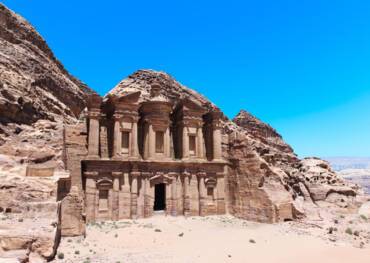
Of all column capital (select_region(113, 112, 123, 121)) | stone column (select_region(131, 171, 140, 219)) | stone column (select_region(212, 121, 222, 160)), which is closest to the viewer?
stone column (select_region(131, 171, 140, 219))

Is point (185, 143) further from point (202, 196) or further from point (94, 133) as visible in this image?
point (94, 133)

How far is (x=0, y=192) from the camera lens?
45.0 feet

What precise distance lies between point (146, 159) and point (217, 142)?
7.07m

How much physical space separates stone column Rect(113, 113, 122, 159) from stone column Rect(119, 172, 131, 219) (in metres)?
1.88

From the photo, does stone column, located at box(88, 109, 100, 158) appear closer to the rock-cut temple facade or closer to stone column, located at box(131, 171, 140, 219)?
the rock-cut temple facade

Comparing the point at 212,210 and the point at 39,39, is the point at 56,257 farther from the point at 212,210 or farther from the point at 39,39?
the point at 39,39

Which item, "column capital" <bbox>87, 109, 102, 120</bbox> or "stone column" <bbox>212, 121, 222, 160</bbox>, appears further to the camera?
"stone column" <bbox>212, 121, 222, 160</bbox>

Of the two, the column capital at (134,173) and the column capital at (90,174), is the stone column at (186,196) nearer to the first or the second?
the column capital at (134,173)

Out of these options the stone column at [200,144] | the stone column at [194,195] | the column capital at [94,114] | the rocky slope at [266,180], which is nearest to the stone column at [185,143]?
the stone column at [200,144]

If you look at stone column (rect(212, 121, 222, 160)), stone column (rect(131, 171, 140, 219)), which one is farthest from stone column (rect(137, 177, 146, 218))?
stone column (rect(212, 121, 222, 160))

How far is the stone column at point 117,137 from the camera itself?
82.9 ft

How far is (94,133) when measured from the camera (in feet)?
80.9

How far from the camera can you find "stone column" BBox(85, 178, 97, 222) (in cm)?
2284

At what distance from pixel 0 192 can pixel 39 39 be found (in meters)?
29.7
